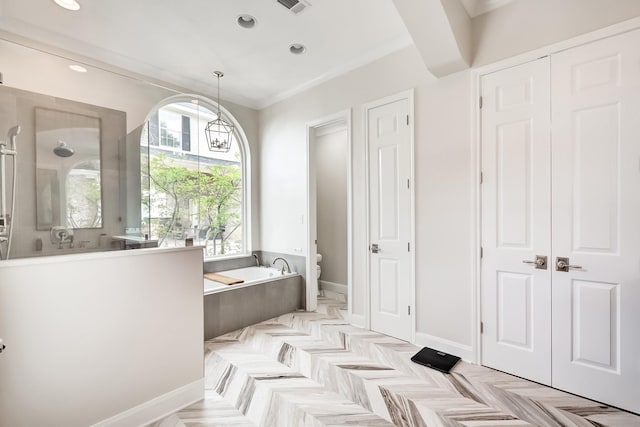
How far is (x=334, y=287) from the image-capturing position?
190 inches

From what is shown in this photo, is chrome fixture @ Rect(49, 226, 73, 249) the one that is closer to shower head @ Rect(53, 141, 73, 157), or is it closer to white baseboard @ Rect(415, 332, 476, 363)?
shower head @ Rect(53, 141, 73, 157)

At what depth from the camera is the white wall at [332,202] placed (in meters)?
4.82

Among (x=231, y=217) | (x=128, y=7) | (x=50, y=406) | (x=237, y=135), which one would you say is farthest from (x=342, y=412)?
(x=237, y=135)

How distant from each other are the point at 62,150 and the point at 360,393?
248cm

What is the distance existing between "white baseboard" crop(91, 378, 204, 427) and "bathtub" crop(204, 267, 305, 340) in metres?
1.01

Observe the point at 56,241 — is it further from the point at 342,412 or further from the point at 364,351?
the point at 364,351

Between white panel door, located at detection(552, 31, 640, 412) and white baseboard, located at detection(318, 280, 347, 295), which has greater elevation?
white panel door, located at detection(552, 31, 640, 412)

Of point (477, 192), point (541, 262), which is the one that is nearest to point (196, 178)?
point (477, 192)

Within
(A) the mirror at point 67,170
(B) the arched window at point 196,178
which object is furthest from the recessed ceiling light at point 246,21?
(A) the mirror at point 67,170

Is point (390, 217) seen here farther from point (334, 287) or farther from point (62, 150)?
point (62, 150)

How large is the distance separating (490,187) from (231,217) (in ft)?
10.8

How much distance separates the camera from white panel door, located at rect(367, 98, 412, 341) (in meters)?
2.92

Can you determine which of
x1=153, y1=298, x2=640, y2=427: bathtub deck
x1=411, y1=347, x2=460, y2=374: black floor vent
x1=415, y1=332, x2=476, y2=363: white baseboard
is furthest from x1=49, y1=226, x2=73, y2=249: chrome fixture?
x1=415, y1=332, x2=476, y2=363: white baseboard

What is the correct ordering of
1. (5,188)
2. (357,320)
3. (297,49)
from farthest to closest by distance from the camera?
(357,320) → (297,49) → (5,188)
